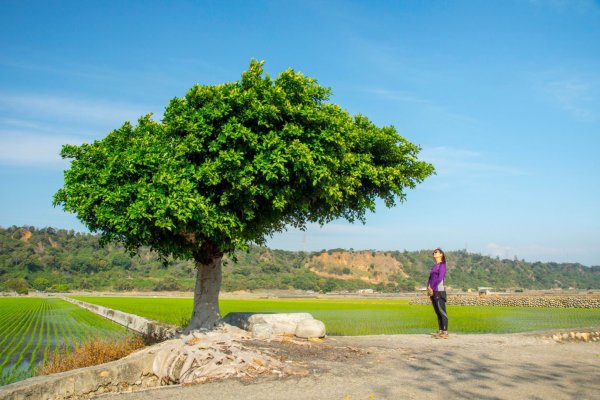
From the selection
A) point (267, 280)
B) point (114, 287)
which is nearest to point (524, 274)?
point (267, 280)

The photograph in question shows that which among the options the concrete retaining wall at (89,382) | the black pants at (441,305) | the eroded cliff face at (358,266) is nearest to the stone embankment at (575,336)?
the black pants at (441,305)

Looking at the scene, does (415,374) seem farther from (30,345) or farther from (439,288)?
(30,345)

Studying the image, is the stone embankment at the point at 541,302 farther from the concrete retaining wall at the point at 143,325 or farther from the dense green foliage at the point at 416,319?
the concrete retaining wall at the point at 143,325

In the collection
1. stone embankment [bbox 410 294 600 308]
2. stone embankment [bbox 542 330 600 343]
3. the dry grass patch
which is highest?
stone embankment [bbox 542 330 600 343]

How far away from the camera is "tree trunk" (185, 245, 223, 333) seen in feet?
51.8

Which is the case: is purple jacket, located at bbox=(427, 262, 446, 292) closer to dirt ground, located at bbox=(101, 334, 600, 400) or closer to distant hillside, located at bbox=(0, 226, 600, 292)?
dirt ground, located at bbox=(101, 334, 600, 400)

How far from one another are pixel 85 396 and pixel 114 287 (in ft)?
363

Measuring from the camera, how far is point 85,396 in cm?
928

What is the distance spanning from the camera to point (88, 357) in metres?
13.0

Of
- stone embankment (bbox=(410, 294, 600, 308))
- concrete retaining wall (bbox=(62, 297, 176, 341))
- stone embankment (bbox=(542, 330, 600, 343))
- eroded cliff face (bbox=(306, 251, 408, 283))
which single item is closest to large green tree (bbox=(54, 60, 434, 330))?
concrete retaining wall (bbox=(62, 297, 176, 341))

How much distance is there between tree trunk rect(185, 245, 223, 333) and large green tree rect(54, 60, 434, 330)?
0.33 metres

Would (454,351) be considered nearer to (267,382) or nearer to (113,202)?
(267,382)

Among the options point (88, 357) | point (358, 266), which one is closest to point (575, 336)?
point (88, 357)

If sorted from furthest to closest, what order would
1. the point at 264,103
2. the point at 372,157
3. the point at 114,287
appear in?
the point at 114,287 < the point at 372,157 < the point at 264,103
